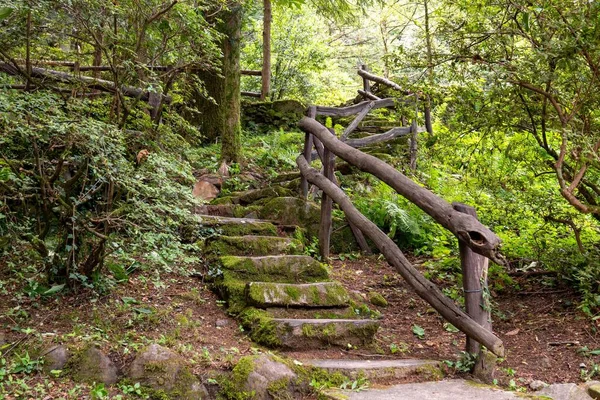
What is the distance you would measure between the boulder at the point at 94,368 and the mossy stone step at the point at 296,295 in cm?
136

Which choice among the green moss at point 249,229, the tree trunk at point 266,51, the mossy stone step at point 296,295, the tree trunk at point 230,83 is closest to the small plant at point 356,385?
the mossy stone step at point 296,295

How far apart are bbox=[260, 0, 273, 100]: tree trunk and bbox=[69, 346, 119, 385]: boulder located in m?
11.8

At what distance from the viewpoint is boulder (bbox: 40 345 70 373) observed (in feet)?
10.5

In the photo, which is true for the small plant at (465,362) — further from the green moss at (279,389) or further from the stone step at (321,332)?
the green moss at (279,389)

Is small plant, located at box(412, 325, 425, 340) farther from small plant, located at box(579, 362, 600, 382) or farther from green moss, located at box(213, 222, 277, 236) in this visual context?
green moss, located at box(213, 222, 277, 236)

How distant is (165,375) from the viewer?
3.23 meters

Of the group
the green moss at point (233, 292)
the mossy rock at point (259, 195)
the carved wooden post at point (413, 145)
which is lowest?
the green moss at point (233, 292)

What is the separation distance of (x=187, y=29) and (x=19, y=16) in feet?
4.34

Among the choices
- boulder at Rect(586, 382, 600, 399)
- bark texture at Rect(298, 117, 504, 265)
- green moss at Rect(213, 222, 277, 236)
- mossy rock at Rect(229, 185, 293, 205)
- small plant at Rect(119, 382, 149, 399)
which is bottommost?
boulder at Rect(586, 382, 600, 399)

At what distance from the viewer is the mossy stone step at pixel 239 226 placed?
18.5ft

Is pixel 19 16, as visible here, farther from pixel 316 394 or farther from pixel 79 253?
pixel 316 394

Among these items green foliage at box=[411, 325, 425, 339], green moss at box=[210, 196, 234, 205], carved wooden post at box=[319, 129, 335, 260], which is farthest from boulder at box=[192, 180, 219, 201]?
green foliage at box=[411, 325, 425, 339]

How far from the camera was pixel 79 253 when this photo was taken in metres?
4.04

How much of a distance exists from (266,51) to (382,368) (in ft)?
39.2
